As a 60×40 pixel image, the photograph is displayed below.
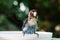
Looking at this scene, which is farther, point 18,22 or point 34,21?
point 18,22

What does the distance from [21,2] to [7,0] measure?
116 mm

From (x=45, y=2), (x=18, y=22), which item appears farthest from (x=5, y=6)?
(x=45, y=2)

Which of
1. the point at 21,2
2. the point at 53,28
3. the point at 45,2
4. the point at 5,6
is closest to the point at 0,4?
the point at 5,6

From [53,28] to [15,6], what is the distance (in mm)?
318

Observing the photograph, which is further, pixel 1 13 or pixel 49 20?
pixel 49 20

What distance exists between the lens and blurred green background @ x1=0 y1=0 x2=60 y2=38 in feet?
5.30

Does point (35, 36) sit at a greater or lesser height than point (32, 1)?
lesser

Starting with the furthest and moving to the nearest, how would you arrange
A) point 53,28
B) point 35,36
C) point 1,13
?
point 53,28 → point 1,13 → point 35,36

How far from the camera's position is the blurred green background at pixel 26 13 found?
1.62 meters

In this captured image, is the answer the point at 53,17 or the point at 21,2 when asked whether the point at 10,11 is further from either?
the point at 53,17

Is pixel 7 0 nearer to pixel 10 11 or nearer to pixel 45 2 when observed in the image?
pixel 10 11

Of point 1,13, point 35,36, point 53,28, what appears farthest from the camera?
point 53,28

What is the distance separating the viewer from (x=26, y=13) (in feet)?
5.48

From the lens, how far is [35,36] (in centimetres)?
86
